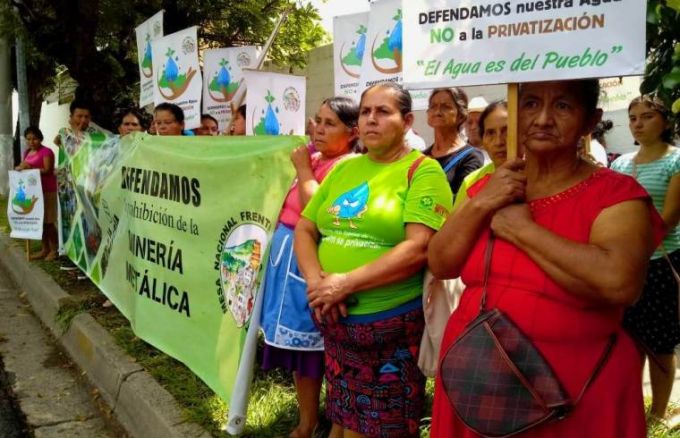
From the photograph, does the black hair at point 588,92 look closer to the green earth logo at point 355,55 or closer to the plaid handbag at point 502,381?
the plaid handbag at point 502,381

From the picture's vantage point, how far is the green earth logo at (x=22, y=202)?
273 inches

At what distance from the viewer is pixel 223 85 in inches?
215

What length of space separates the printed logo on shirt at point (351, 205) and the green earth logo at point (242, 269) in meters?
0.71

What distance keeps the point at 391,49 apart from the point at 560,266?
108 inches

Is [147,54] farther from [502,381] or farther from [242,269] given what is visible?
[502,381]

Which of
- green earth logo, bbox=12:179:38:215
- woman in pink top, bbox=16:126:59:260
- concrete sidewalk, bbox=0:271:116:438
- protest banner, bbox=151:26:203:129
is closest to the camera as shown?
concrete sidewalk, bbox=0:271:116:438

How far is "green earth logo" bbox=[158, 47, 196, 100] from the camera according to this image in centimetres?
488

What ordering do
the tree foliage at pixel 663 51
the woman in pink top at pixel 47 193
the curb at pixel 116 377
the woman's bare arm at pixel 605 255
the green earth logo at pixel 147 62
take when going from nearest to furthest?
the woman's bare arm at pixel 605 255 → the tree foliage at pixel 663 51 → the curb at pixel 116 377 → the green earth logo at pixel 147 62 → the woman in pink top at pixel 47 193

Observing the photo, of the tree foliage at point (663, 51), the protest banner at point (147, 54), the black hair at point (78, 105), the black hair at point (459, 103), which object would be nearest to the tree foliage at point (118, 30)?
the black hair at point (78, 105)

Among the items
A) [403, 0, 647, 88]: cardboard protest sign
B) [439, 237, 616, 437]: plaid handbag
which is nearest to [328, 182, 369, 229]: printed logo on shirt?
[403, 0, 647, 88]: cardboard protest sign

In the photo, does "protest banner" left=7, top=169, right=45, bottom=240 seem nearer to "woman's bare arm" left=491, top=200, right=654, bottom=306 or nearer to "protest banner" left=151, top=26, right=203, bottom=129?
"protest banner" left=151, top=26, right=203, bottom=129

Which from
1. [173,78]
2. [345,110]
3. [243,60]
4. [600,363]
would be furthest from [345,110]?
[243,60]

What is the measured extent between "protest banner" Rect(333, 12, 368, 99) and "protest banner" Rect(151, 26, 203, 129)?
3.47ft

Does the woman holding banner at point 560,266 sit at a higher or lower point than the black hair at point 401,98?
lower
